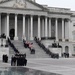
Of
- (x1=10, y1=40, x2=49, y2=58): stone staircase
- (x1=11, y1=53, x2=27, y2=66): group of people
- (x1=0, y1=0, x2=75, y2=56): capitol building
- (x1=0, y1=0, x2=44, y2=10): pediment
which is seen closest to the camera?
(x1=11, y1=53, x2=27, y2=66): group of people

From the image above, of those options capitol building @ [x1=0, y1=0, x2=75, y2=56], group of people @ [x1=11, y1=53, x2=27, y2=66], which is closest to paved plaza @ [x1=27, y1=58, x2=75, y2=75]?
group of people @ [x1=11, y1=53, x2=27, y2=66]

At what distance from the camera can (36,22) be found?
263 feet

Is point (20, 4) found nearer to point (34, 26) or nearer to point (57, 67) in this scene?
point (34, 26)

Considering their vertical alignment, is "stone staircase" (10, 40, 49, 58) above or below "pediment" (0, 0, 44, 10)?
below

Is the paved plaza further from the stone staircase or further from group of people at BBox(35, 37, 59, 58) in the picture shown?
group of people at BBox(35, 37, 59, 58)

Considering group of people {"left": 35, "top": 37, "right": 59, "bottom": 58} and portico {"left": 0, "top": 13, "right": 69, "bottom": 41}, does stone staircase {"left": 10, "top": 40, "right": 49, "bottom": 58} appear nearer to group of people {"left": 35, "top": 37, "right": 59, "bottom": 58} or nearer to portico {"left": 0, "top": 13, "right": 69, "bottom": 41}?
group of people {"left": 35, "top": 37, "right": 59, "bottom": 58}

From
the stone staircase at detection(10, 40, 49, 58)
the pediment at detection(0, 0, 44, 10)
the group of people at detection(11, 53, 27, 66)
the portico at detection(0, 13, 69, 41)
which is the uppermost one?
the pediment at detection(0, 0, 44, 10)

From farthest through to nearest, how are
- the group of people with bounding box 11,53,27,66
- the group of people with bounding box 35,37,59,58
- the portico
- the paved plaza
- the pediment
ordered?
the portico < the pediment < the group of people with bounding box 35,37,59,58 < the group of people with bounding box 11,53,27,66 < the paved plaza

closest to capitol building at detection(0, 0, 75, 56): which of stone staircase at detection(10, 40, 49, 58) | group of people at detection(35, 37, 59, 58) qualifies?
group of people at detection(35, 37, 59, 58)

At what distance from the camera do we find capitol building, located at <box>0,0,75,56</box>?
72625 millimetres

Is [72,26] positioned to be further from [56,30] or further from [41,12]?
[41,12]

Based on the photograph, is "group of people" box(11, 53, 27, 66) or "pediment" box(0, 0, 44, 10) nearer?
"group of people" box(11, 53, 27, 66)

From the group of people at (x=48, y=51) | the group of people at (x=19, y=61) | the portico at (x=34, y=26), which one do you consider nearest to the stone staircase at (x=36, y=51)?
the group of people at (x=48, y=51)

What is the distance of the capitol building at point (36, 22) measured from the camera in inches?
2859
